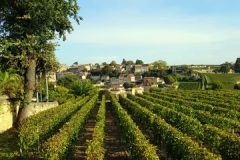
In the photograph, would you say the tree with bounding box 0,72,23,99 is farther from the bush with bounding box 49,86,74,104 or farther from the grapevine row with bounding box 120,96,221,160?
the bush with bounding box 49,86,74,104

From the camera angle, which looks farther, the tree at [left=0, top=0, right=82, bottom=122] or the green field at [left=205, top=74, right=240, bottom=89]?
the green field at [left=205, top=74, right=240, bottom=89]

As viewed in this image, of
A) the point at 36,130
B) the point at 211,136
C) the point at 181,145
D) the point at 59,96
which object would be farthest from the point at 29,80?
the point at 59,96

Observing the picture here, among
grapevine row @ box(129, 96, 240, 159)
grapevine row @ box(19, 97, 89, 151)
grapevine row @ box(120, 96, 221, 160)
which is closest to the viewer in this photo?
grapevine row @ box(120, 96, 221, 160)

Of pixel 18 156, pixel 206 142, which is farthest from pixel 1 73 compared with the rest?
pixel 206 142

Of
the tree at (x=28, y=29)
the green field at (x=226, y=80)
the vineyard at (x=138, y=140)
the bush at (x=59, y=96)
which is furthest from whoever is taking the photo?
the green field at (x=226, y=80)

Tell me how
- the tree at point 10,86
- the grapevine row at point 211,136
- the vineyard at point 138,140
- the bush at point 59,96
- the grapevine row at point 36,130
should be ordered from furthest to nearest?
the bush at point 59,96 → the tree at point 10,86 → the grapevine row at point 36,130 → the grapevine row at point 211,136 → the vineyard at point 138,140

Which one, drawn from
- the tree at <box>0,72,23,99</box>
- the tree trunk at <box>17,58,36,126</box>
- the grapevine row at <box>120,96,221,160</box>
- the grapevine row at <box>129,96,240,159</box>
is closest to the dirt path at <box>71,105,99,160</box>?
the grapevine row at <box>120,96,221,160</box>

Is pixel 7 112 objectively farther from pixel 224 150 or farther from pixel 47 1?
pixel 224 150

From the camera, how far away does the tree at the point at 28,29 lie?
79.0ft

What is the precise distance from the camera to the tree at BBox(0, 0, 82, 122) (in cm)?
2408

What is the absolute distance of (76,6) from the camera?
2597 cm

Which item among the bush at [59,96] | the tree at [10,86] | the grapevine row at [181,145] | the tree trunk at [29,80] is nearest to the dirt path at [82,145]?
the grapevine row at [181,145]

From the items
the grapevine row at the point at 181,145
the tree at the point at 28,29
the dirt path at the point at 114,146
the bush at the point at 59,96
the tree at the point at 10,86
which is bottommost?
the dirt path at the point at 114,146

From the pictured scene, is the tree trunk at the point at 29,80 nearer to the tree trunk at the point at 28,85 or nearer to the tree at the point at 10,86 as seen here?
the tree trunk at the point at 28,85
